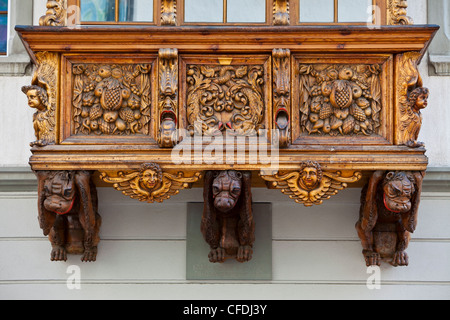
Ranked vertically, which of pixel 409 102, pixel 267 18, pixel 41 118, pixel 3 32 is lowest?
pixel 41 118

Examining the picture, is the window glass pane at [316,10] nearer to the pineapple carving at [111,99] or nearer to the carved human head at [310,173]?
the carved human head at [310,173]

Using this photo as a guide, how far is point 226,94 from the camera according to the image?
5.57 meters

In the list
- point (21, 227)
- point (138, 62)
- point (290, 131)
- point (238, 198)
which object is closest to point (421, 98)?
point (290, 131)

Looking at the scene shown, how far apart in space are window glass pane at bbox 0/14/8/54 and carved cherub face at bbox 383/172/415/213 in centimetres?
406

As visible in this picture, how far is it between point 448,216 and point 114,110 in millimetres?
3284

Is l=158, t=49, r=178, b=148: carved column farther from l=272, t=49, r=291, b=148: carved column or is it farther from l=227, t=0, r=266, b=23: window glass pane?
l=272, t=49, r=291, b=148: carved column

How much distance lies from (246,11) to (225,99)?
30.6 inches

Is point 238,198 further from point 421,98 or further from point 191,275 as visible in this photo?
point 421,98

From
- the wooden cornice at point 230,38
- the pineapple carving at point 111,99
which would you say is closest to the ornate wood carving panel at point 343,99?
the wooden cornice at point 230,38

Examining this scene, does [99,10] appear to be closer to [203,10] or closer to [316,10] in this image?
[203,10]

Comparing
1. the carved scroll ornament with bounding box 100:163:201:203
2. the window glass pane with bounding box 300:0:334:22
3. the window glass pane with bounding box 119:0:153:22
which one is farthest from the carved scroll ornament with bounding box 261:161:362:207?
the window glass pane with bounding box 119:0:153:22

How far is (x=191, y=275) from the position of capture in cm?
621

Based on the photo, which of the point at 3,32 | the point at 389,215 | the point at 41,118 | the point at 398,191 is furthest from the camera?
the point at 3,32

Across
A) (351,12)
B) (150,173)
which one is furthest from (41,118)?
(351,12)
